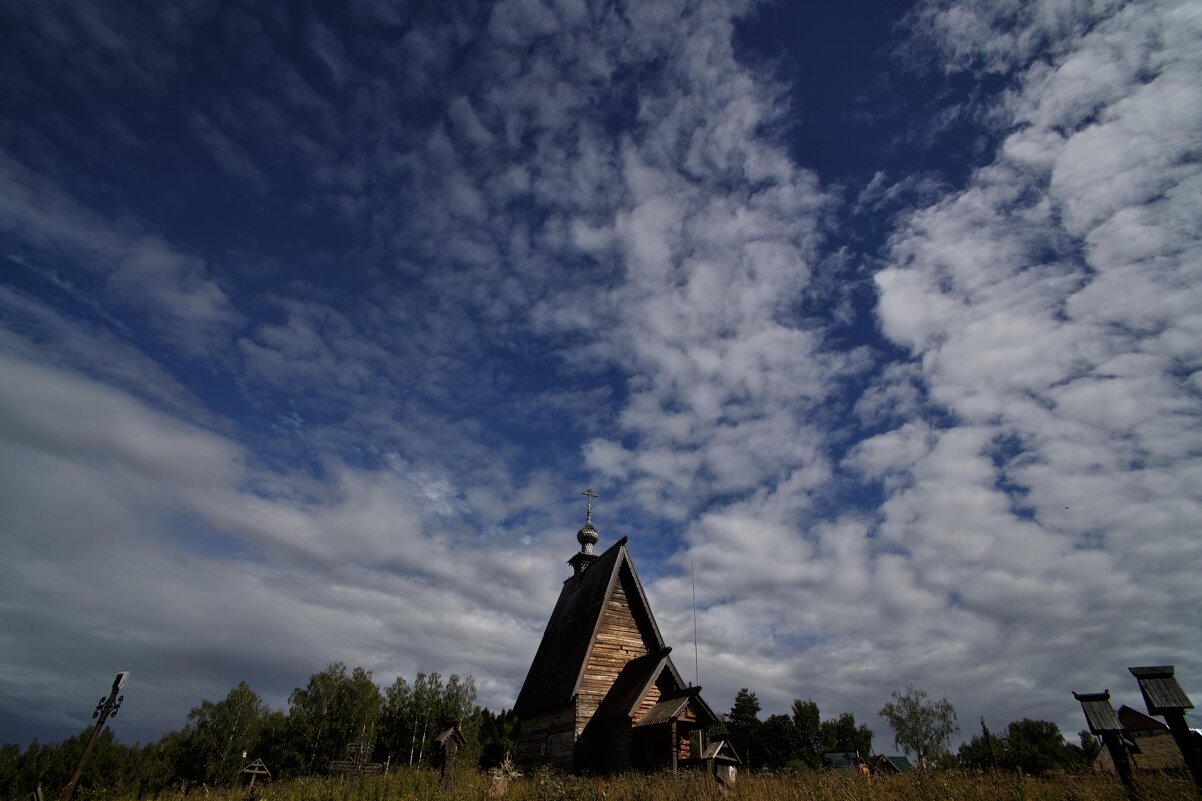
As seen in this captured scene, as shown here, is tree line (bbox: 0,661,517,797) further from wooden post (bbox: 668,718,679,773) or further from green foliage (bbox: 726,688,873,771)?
green foliage (bbox: 726,688,873,771)

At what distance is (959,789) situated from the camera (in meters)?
9.27

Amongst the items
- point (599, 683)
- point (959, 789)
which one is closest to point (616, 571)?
point (599, 683)

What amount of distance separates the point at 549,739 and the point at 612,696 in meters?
4.56

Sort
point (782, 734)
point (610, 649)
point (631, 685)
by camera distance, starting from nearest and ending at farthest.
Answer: point (631, 685) < point (610, 649) < point (782, 734)

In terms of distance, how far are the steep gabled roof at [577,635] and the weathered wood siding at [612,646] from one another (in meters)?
0.26

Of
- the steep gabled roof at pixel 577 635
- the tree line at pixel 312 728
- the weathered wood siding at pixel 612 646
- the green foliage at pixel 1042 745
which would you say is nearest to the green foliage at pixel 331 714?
the tree line at pixel 312 728

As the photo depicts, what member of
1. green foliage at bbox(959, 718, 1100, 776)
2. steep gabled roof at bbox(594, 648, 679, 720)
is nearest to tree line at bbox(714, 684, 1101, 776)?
green foliage at bbox(959, 718, 1100, 776)

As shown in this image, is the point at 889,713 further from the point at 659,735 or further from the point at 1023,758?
the point at 659,735

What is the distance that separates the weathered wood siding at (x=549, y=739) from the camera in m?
21.8

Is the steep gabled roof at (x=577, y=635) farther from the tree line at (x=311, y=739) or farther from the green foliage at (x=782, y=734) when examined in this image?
the green foliage at (x=782, y=734)

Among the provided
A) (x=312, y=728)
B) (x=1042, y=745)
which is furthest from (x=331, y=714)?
(x=1042, y=745)

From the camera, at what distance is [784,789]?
36.0 ft

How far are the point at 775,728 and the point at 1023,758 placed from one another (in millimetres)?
44755

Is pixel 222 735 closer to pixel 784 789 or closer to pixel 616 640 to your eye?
pixel 616 640
